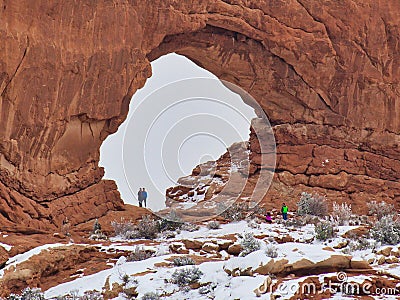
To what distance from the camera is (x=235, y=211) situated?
17094 millimetres

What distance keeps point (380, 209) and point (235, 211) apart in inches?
190

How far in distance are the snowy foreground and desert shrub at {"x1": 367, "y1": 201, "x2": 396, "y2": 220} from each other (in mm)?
6194

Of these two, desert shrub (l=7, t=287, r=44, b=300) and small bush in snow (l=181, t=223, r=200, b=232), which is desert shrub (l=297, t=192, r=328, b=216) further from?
desert shrub (l=7, t=287, r=44, b=300)

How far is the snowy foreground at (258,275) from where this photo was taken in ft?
28.5

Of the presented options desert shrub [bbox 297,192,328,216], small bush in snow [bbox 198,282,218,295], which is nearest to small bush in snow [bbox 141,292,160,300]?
small bush in snow [bbox 198,282,218,295]

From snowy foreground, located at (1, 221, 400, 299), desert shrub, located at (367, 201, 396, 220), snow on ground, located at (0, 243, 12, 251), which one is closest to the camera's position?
snowy foreground, located at (1, 221, 400, 299)

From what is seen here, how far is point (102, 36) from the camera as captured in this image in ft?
51.5

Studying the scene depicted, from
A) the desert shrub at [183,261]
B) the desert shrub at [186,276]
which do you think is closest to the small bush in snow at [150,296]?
the desert shrub at [186,276]

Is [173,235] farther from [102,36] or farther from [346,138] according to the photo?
[346,138]

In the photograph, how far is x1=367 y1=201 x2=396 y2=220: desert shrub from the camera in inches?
703

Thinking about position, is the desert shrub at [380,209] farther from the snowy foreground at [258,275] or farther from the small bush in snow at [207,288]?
the small bush in snow at [207,288]

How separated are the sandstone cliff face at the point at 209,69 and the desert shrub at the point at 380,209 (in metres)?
0.93

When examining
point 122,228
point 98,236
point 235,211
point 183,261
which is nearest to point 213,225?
point 235,211

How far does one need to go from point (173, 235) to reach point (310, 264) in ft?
18.2
